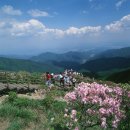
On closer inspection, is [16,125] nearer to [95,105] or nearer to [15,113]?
[15,113]

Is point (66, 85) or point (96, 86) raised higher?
point (96, 86)

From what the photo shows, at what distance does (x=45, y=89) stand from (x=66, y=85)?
3690mm

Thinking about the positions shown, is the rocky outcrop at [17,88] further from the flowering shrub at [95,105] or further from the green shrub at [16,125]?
the flowering shrub at [95,105]

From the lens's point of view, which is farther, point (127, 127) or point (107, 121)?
point (127, 127)

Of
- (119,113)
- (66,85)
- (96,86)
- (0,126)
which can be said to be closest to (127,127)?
(119,113)

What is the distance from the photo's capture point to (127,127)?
13203mm

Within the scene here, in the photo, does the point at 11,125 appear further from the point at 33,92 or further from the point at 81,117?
the point at 33,92

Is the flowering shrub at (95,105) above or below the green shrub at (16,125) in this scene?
above

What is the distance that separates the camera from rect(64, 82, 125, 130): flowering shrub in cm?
1177

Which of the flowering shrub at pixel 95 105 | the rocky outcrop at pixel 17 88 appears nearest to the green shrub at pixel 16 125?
the flowering shrub at pixel 95 105

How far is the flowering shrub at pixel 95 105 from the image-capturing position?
11.8m

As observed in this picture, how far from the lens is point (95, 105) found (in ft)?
39.5

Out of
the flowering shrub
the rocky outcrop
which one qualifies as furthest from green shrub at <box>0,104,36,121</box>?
the rocky outcrop

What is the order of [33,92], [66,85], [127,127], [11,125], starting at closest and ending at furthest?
[127,127]
[11,125]
[33,92]
[66,85]
